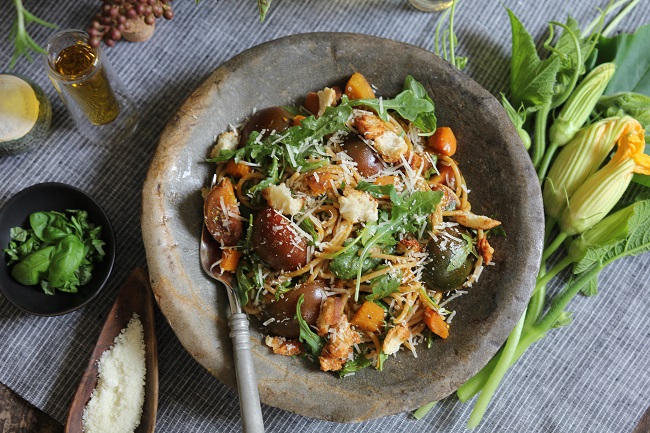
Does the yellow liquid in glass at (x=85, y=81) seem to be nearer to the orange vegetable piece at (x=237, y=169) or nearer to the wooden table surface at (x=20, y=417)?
the orange vegetable piece at (x=237, y=169)

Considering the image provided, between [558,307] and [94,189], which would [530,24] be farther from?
[94,189]

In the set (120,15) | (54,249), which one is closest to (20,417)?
(54,249)

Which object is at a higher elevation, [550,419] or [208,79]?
[208,79]

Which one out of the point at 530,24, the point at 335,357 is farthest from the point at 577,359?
the point at 530,24

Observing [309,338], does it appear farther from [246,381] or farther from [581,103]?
[581,103]

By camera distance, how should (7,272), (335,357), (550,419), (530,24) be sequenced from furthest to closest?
1. (530,24)
2. (550,419)
3. (7,272)
4. (335,357)
